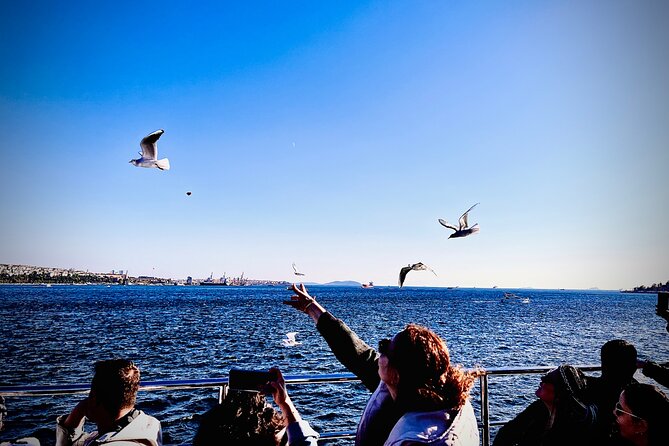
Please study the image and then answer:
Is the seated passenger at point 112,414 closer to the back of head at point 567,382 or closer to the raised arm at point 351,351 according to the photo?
the raised arm at point 351,351

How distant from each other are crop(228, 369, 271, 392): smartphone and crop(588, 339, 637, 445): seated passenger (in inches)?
83.9

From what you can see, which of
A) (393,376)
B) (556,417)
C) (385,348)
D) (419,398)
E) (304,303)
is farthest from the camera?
(304,303)

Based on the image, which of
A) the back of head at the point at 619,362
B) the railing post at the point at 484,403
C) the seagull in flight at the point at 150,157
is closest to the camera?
the back of head at the point at 619,362

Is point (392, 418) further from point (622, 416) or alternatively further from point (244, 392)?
point (622, 416)

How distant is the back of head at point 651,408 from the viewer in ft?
6.73

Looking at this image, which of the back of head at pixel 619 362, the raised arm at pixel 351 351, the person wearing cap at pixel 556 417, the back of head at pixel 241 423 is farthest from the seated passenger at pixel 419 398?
the back of head at pixel 619 362

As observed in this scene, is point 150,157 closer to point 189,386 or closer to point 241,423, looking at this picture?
point 189,386

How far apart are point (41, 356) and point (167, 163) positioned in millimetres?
23675

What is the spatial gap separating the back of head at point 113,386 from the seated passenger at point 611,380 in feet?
9.33

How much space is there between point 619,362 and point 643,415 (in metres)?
0.61

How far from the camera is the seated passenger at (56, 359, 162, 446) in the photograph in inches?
81.5

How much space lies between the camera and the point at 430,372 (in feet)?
5.29

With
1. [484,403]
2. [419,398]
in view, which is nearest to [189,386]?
[419,398]

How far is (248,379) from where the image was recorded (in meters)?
1.74
